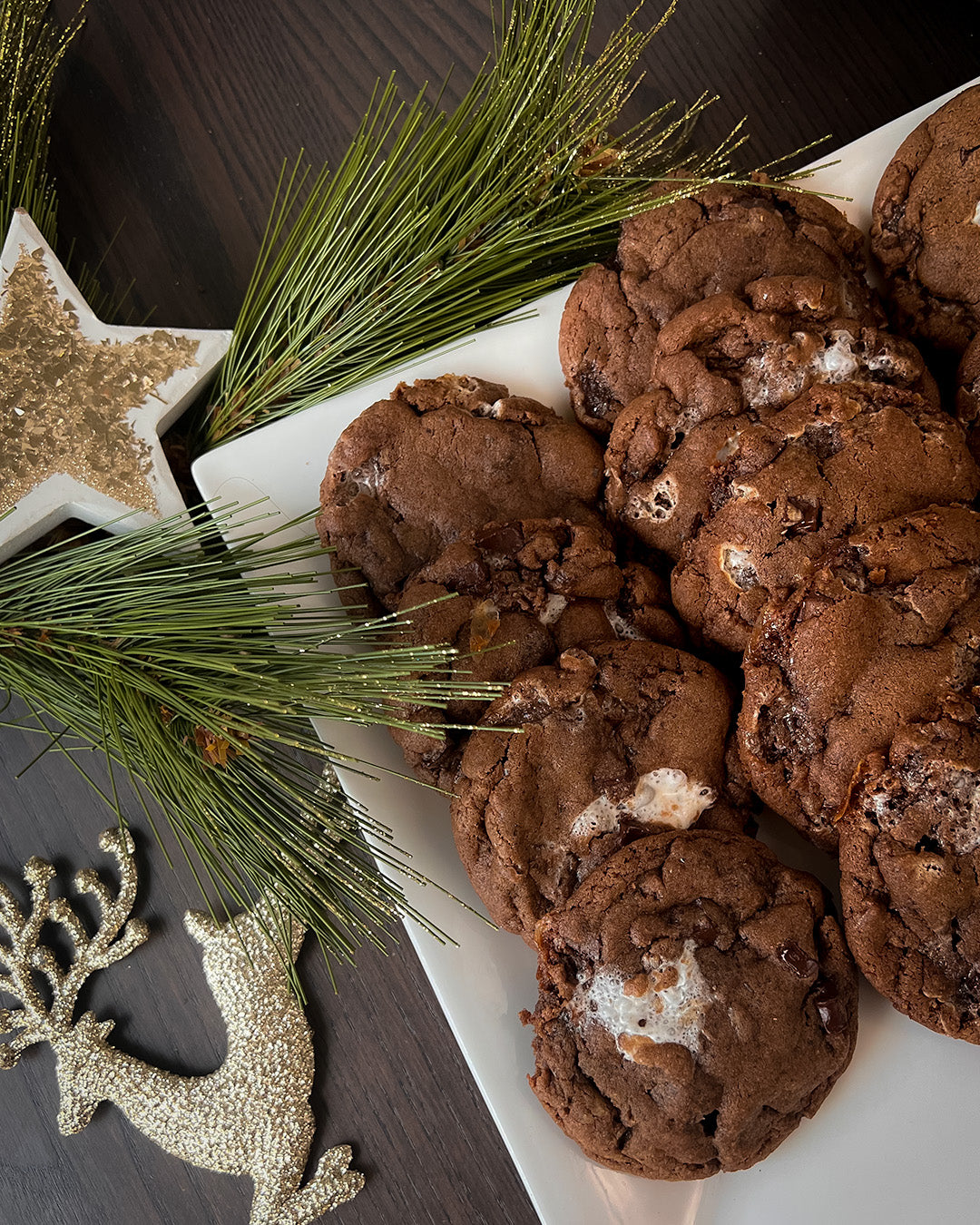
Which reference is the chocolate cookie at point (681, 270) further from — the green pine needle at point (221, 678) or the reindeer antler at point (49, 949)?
the reindeer antler at point (49, 949)

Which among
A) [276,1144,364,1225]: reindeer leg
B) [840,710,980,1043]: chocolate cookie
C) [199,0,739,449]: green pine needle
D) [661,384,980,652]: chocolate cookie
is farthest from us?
[276,1144,364,1225]: reindeer leg

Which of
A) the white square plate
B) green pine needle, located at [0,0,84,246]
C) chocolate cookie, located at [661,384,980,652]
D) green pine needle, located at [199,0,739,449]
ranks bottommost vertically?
the white square plate

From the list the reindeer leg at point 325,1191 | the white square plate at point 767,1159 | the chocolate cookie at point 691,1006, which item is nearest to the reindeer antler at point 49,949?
the reindeer leg at point 325,1191

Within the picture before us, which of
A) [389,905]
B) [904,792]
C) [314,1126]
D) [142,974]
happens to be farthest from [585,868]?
[142,974]

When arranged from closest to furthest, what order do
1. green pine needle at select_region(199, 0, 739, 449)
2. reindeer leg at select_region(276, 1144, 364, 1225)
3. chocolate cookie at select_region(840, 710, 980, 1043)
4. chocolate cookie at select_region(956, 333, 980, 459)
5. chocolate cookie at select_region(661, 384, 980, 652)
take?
chocolate cookie at select_region(840, 710, 980, 1043)
chocolate cookie at select_region(661, 384, 980, 652)
chocolate cookie at select_region(956, 333, 980, 459)
green pine needle at select_region(199, 0, 739, 449)
reindeer leg at select_region(276, 1144, 364, 1225)

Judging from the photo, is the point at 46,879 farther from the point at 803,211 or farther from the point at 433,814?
the point at 803,211

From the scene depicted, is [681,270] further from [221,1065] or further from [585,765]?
[221,1065]

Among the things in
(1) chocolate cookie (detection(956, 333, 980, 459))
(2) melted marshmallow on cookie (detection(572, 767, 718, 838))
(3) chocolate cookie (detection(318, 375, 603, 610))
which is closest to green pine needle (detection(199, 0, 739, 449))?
(3) chocolate cookie (detection(318, 375, 603, 610))

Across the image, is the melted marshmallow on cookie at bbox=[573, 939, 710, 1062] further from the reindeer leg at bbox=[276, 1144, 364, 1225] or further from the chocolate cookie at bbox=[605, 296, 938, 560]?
the reindeer leg at bbox=[276, 1144, 364, 1225]
